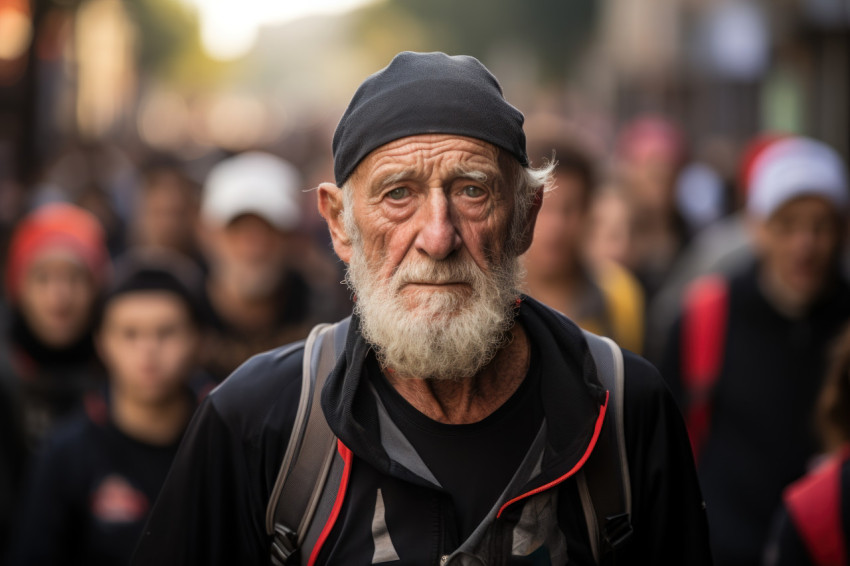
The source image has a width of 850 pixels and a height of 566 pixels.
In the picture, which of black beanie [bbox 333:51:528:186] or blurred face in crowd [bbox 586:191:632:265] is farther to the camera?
blurred face in crowd [bbox 586:191:632:265]

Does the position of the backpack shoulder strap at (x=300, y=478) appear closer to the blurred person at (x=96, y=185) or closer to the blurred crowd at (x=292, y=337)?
the blurred crowd at (x=292, y=337)

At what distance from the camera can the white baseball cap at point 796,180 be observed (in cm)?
568

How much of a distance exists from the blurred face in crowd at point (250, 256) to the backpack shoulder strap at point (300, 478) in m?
3.62

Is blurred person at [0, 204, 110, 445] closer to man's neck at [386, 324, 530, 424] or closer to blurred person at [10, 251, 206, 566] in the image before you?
blurred person at [10, 251, 206, 566]

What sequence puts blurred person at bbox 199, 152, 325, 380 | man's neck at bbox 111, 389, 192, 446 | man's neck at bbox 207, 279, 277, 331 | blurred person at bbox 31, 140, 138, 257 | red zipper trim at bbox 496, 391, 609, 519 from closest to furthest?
red zipper trim at bbox 496, 391, 609, 519 → man's neck at bbox 111, 389, 192, 446 → blurred person at bbox 199, 152, 325, 380 → man's neck at bbox 207, 279, 277, 331 → blurred person at bbox 31, 140, 138, 257

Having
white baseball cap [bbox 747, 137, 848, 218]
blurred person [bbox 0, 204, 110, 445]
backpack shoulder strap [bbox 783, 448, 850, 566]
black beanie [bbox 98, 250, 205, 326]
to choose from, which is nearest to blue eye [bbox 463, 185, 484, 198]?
backpack shoulder strap [bbox 783, 448, 850, 566]

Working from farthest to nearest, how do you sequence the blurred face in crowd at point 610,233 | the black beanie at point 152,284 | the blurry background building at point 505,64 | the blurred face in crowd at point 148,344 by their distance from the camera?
the blurry background building at point 505,64
the blurred face in crowd at point 610,233
the black beanie at point 152,284
the blurred face in crowd at point 148,344

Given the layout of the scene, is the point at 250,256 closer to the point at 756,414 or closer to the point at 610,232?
the point at 610,232

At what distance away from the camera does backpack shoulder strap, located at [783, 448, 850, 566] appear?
3730mm

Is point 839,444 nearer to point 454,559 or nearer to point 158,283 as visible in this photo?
point 454,559

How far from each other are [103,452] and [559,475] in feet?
8.87

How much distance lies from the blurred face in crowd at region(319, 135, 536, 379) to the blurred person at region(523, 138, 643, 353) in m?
2.70

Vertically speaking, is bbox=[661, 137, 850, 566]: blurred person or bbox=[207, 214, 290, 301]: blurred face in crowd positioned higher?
bbox=[207, 214, 290, 301]: blurred face in crowd

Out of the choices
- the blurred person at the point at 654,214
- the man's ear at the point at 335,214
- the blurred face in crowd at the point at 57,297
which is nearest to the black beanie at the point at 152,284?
the blurred face in crowd at the point at 57,297
